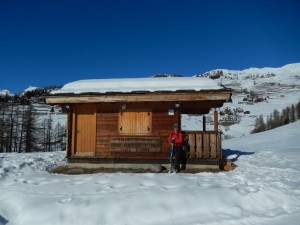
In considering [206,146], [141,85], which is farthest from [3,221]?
[206,146]

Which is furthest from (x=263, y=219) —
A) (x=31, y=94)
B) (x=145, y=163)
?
(x=31, y=94)

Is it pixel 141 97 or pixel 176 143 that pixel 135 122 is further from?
pixel 176 143

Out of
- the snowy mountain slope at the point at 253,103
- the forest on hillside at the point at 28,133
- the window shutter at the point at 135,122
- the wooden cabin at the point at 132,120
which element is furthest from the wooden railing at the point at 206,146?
the forest on hillside at the point at 28,133

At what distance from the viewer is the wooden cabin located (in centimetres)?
1236

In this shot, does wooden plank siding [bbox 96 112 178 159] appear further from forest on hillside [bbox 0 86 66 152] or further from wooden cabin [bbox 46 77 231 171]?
forest on hillside [bbox 0 86 66 152]

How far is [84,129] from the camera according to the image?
527 inches

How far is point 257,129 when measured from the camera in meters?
58.0

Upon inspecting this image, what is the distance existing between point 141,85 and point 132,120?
1532 millimetres

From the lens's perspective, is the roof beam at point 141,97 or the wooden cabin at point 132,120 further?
the wooden cabin at point 132,120

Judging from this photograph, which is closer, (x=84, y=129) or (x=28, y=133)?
(x=84, y=129)

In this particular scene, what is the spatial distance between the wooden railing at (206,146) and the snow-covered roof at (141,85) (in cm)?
192

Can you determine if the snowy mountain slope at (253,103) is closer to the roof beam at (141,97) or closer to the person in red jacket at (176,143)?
the roof beam at (141,97)

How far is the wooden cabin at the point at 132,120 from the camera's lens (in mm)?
12359

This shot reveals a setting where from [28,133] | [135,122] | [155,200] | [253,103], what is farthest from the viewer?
[253,103]
